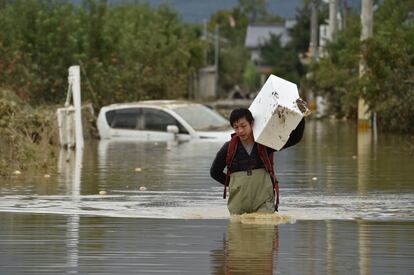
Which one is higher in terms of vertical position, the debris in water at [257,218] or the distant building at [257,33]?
the distant building at [257,33]

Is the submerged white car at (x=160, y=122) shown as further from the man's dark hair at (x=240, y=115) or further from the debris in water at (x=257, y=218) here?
the man's dark hair at (x=240, y=115)

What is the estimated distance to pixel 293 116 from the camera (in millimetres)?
13648

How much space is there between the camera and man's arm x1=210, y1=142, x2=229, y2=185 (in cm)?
1388

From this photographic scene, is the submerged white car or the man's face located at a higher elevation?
the submerged white car

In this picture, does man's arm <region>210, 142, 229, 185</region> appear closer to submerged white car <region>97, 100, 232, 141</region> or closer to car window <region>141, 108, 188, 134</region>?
submerged white car <region>97, 100, 232, 141</region>

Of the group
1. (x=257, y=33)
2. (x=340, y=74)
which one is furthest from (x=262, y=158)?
(x=257, y=33)

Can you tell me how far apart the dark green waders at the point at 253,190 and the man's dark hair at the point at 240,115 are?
20.4 inches

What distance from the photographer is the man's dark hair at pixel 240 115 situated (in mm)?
13453

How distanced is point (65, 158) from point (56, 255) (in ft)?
47.1

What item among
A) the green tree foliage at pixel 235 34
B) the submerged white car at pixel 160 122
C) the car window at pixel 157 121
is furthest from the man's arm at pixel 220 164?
the green tree foliage at pixel 235 34

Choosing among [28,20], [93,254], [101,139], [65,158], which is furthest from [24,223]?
[28,20]

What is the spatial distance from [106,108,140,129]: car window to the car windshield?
127 cm

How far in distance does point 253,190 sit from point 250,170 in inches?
7.7

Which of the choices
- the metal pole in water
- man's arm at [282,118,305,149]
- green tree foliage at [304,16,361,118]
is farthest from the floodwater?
green tree foliage at [304,16,361,118]
